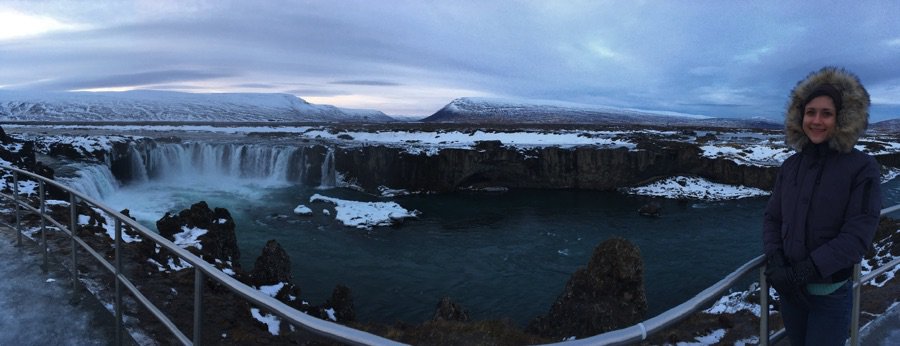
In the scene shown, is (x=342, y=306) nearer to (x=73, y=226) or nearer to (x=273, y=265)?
(x=273, y=265)

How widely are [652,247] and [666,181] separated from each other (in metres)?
22.9

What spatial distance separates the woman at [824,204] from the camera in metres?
2.90

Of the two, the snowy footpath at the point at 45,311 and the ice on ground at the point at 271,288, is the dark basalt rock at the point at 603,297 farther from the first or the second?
the snowy footpath at the point at 45,311

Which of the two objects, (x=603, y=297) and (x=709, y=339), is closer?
(x=709, y=339)

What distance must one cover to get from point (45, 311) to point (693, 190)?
144ft

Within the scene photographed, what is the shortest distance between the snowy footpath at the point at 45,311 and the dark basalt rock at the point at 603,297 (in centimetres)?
1086

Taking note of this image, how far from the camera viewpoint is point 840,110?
309cm

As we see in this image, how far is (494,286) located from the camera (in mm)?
18297

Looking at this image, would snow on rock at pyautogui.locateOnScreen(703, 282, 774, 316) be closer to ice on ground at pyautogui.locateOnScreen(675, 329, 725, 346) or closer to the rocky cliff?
ice on ground at pyautogui.locateOnScreen(675, 329, 725, 346)

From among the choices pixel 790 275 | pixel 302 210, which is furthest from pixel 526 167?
pixel 790 275

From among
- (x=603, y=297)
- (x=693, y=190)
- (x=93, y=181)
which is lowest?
(x=603, y=297)

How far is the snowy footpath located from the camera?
456 centimetres

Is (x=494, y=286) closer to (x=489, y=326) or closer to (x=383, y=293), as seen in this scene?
(x=383, y=293)

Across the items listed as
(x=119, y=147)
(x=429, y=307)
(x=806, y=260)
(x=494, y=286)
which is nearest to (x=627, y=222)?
(x=494, y=286)
